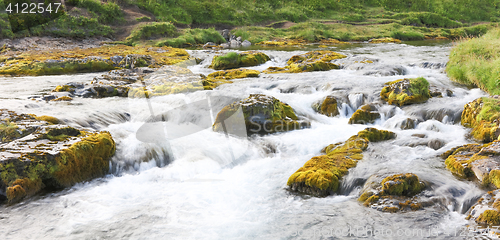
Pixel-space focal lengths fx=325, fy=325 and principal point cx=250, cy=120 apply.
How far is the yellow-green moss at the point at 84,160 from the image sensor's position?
6.31 meters

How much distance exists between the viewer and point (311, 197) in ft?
19.5

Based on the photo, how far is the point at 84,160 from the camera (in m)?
6.69

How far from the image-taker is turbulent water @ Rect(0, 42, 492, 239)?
16.3 feet

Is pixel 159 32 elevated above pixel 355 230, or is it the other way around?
pixel 159 32

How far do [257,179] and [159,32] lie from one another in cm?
2909

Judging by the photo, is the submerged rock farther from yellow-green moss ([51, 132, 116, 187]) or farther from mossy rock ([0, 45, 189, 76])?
mossy rock ([0, 45, 189, 76])

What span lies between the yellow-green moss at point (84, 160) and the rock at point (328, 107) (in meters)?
6.70

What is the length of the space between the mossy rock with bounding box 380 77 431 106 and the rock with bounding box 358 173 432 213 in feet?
18.4

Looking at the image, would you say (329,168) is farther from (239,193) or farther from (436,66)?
(436,66)

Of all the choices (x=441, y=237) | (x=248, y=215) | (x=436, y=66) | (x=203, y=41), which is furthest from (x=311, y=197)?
(x=203, y=41)

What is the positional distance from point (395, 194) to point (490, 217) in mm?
1297

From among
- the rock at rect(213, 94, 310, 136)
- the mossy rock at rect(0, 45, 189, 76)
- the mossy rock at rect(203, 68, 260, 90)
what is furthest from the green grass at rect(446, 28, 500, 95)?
the mossy rock at rect(0, 45, 189, 76)

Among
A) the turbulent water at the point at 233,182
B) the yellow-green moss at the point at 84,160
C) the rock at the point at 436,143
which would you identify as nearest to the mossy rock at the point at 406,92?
the turbulent water at the point at 233,182

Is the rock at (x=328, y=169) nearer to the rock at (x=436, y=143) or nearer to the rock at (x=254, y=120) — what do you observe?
the rock at (x=436, y=143)
